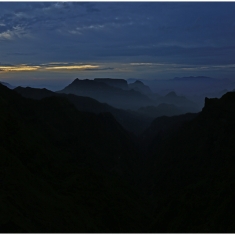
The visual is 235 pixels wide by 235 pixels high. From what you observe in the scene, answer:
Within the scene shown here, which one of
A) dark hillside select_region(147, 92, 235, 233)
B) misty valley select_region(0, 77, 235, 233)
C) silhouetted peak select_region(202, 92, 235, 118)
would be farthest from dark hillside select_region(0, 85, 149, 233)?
silhouetted peak select_region(202, 92, 235, 118)

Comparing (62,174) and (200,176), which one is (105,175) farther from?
(200,176)

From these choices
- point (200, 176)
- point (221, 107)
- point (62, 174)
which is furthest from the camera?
point (221, 107)

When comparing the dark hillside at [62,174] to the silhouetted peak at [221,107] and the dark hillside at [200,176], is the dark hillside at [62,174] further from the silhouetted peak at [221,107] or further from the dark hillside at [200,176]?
the silhouetted peak at [221,107]

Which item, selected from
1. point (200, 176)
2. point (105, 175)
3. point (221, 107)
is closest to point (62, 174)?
point (105, 175)

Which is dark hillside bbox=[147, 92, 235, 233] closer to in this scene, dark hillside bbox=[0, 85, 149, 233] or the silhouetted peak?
the silhouetted peak

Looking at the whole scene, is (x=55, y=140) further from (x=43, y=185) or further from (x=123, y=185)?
(x=43, y=185)

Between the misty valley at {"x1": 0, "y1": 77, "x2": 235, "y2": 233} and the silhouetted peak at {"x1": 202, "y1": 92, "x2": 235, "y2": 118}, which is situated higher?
the silhouetted peak at {"x1": 202, "y1": 92, "x2": 235, "y2": 118}

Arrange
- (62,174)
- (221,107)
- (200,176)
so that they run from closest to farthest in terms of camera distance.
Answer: (62,174) < (200,176) < (221,107)

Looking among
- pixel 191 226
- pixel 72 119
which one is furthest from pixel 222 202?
pixel 72 119

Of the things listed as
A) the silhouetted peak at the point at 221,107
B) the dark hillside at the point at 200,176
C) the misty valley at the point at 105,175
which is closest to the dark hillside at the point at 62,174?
the misty valley at the point at 105,175
